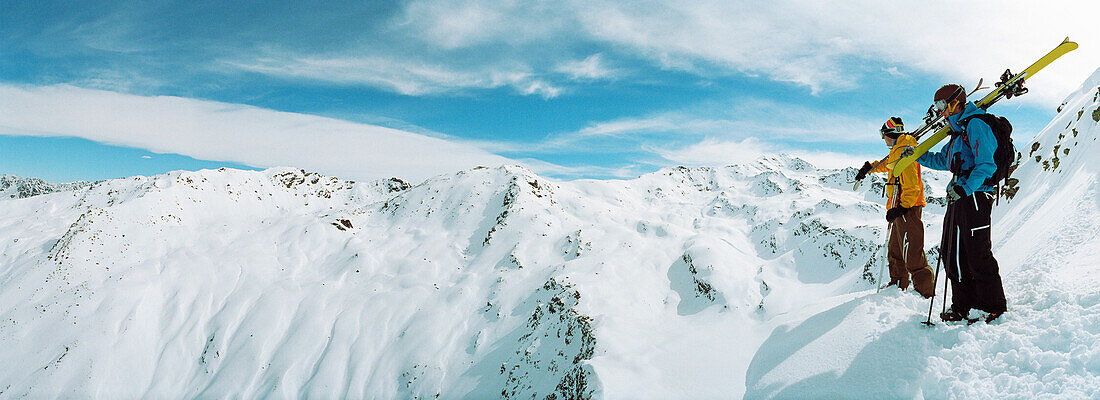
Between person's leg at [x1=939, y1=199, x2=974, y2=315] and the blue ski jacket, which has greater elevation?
the blue ski jacket

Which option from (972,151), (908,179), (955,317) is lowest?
(955,317)

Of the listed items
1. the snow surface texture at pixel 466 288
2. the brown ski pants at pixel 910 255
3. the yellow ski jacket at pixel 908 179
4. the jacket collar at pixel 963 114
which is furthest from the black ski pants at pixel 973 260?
the yellow ski jacket at pixel 908 179

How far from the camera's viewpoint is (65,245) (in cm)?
5444

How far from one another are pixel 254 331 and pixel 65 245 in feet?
91.7

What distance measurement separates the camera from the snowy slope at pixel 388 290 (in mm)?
40894

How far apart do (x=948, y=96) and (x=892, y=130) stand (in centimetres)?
170

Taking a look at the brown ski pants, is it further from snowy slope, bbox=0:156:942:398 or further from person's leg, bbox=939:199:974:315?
snowy slope, bbox=0:156:942:398

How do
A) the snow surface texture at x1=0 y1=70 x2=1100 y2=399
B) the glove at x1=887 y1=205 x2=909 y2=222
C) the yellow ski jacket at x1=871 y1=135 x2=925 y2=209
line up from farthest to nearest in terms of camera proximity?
the snow surface texture at x1=0 y1=70 x2=1100 y2=399
the glove at x1=887 y1=205 x2=909 y2=222
the yellow ski jacket at x1=871 y1=135 x2=925 y2=209

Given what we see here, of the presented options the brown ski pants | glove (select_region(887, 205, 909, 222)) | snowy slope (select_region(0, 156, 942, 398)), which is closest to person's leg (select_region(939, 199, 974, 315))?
the brown ski pants

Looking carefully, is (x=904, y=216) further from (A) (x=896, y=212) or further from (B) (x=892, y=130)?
(B) (x=892, y=130)

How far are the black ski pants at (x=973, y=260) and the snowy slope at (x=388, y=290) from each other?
2189cm

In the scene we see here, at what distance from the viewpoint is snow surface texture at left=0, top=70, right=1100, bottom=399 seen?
913 centimetres

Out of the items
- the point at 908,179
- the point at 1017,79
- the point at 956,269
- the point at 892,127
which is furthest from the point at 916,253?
the point at 1017,79

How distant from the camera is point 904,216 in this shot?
829cm
